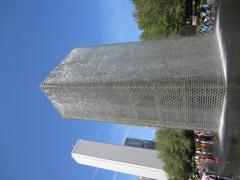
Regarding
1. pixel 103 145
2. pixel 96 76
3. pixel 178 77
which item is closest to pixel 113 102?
pixel 96 76

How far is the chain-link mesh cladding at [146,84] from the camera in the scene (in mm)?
5102

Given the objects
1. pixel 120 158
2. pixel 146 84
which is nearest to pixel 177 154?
pixel 120 158

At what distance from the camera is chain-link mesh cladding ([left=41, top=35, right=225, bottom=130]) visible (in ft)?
16.7

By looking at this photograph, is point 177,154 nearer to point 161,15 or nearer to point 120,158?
point 120,158

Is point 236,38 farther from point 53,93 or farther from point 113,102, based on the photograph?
point 53,93

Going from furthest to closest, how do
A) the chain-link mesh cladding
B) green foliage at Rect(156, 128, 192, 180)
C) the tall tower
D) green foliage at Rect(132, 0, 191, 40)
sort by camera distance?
1. the tall tower
2. green foliage at Rect(156, 128, 192, 180)
3. green foliage at Rect(132, 0, 191, 40)
4. the chain-link mesh cladding

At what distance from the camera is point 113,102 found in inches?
246

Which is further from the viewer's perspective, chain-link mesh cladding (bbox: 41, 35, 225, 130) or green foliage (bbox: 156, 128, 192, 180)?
green foliage (bbox: 156, 128, 192, 180)

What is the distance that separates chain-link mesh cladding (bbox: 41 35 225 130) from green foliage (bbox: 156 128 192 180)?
10.7 metres

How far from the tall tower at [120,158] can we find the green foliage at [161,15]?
13752 mm

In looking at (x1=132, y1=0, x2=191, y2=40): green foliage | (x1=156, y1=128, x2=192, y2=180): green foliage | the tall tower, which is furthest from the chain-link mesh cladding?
the tall tower

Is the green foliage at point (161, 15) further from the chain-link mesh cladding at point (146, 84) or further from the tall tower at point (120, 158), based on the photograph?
the tall tower at point (120, 158)

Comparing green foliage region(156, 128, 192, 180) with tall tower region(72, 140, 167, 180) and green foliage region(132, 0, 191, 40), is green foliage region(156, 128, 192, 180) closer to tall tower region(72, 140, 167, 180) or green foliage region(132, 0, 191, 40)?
tall tower region(72, 140, 167, 180)

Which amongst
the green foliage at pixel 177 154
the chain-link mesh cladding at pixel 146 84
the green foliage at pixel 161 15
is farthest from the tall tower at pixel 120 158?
the chain-link mesh cladding at pixel 146 84
